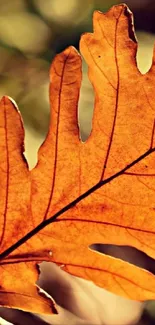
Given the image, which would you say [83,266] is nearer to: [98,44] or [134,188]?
[134,188]

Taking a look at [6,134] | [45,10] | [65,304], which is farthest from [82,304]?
[45,10]

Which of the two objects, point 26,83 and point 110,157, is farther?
point 26,83

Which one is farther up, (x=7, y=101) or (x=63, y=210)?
(x=7, y=101)

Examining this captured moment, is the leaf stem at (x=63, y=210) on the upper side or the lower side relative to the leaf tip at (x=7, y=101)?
lower

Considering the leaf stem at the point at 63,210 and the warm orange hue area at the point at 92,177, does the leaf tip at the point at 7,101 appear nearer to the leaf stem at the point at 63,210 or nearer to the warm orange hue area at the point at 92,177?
the warm orange hue area at the point at 92,177

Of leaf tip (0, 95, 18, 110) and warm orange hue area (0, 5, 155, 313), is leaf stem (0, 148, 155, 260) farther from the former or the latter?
leaf tip (0, 95, 18, 110)

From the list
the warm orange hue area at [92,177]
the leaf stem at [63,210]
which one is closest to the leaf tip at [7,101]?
the warm orange hue area at [92,177]

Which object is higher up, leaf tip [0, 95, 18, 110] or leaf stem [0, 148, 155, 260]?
leaf tip [0, 95, 18, 110]

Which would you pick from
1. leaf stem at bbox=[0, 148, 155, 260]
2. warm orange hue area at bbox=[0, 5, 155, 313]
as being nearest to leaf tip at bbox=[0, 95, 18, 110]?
warm orange hue area at bbox=[0, 5, 155, 313]
